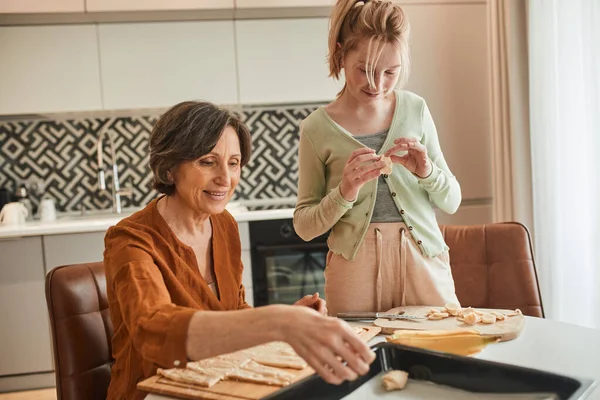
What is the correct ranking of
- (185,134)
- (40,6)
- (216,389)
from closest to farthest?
(216,389), (185,134), (40,6)

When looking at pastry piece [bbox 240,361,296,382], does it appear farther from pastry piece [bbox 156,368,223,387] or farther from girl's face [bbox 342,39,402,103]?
girl's face [bbox 342,39,402,103]

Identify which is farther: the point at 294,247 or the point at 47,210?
the point at 47,210

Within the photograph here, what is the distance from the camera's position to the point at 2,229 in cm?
339

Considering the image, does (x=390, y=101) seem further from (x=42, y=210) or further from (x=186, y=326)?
(x=42, y=210)

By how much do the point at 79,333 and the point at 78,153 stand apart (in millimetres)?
2670

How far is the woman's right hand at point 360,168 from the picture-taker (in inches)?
57.7

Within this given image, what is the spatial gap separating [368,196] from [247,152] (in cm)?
33

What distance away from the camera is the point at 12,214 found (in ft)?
11.8

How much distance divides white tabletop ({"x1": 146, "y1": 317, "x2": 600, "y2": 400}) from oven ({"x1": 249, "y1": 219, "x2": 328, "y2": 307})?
220cm

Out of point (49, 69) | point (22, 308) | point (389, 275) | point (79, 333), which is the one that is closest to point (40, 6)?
point (49, 69)

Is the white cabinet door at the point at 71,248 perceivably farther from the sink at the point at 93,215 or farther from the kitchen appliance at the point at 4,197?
the kitchen appliance at the point at 4,197

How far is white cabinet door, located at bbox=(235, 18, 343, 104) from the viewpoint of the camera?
12.3 feet

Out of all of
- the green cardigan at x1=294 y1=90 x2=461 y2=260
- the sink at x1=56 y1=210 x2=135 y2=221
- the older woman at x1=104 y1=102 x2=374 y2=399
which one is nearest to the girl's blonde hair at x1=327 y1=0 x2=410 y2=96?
the green cardigan at x1=294 y1=90 x2=461 y2=260

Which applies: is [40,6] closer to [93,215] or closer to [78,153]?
[78,153]
